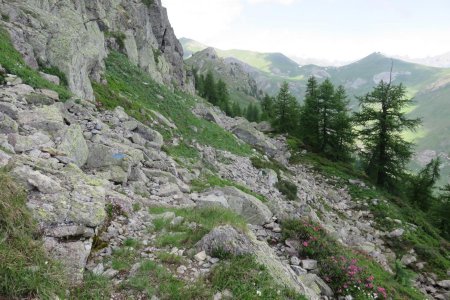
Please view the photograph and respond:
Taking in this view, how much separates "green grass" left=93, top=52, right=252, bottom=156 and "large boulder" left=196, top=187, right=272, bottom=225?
9354 mm

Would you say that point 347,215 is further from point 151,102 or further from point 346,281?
point 151,102

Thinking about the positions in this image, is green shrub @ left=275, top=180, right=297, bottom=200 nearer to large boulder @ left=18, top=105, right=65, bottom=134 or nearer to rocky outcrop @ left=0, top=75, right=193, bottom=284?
rocky outcrop @ left=0, top=75, right=193, bottom=284

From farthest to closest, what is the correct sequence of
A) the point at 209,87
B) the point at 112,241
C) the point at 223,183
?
1. the point at 209,87
2. the point at 223,183
3. the point at 112,241

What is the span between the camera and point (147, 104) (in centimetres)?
3209

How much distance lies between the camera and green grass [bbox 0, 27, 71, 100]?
15820mm

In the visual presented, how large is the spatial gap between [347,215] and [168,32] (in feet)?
243

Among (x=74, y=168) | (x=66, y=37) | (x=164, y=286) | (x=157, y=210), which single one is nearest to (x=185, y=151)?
(x=66, y=37)

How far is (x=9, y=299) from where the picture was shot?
17.6 ft

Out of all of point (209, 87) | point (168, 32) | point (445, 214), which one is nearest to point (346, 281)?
point (445, 214)

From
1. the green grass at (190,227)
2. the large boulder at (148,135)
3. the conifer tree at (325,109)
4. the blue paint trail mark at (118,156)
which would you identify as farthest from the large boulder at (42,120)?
the conifer tree at (325,109)

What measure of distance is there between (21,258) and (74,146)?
24.6 ft

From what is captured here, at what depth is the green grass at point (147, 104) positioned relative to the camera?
25.9 metres

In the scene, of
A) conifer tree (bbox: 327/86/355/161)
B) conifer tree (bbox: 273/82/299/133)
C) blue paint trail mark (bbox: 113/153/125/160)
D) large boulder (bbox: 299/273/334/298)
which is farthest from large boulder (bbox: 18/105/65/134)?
conifer tree (bbox: 273/82/299/133)

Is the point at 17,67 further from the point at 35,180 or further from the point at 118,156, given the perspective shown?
the point at 35,180
